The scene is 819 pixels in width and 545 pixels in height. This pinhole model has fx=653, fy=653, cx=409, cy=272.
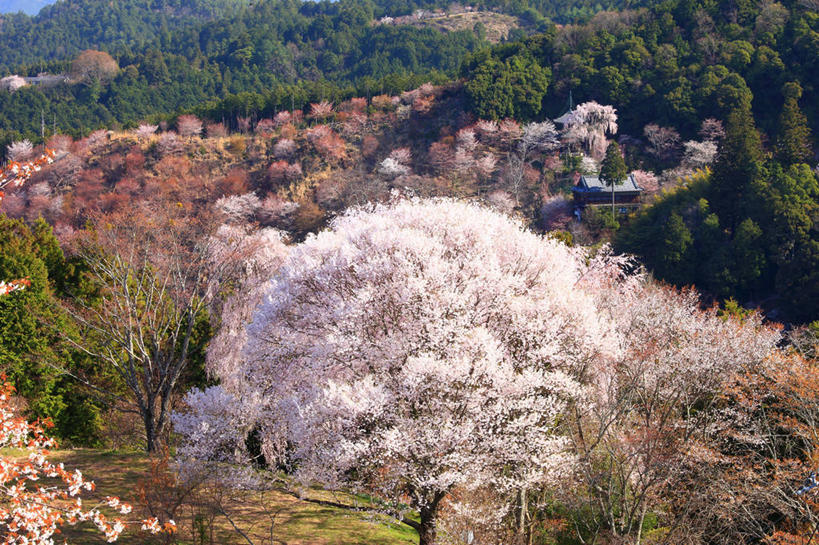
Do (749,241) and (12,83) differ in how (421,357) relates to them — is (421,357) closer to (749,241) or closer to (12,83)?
(749,241)

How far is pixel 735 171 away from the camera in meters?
32.1

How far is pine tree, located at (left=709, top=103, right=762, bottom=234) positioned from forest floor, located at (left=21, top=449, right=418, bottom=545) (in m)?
26.0

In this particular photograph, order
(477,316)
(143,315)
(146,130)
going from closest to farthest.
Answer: (477,316)
(143,315)
(146,130)

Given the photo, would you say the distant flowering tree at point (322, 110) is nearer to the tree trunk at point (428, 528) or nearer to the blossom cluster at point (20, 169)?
the tree trunk at point (428, 528)

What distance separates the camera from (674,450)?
11.7m

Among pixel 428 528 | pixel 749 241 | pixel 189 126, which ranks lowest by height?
pixel 749 241

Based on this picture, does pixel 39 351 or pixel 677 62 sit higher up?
pixel 677 62

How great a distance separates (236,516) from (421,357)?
5.64 m

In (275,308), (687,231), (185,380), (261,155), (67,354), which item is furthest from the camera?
(261,155)

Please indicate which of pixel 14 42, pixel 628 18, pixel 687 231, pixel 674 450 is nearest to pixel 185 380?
pixel 674 450

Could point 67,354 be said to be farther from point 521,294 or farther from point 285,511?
point 521,294

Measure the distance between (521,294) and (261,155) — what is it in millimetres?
49383

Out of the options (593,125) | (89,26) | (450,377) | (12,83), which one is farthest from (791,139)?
(89,26)

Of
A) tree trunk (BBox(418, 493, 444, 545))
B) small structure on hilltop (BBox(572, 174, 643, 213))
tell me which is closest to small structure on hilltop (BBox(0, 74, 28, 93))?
small structure on hilltop (BBox(572, 174, 643, 213))
